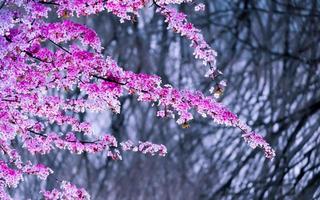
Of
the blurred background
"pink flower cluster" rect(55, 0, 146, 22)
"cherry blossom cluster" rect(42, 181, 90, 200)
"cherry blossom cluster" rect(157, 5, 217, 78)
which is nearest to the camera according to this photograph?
"pink flower cluster" rect(55, 0, 146, 22)

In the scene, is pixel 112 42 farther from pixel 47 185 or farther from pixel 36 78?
pixel 36 78

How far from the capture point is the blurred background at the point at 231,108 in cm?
871

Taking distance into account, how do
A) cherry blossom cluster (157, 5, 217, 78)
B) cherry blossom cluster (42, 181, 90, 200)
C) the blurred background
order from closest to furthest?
cherry blossom cluster (157, 5, 217, 78) → cherry blossom cluster (42, 181, 90, 200) → the blurred background

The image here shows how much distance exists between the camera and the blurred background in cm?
871

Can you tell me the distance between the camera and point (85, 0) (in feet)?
14.1

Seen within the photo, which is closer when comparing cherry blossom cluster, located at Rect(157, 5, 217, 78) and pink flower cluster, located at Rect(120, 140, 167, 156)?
cherry blossom cluster, located at Rect(157, 5, 217, 78)

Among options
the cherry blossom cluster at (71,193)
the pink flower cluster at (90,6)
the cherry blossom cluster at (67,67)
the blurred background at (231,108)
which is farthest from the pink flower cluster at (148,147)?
the blurred background at (231,108)

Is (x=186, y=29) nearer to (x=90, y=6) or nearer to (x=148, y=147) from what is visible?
(x=90, y=6)

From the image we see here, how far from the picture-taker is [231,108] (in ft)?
30.8

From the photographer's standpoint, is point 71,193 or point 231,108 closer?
point 71,193

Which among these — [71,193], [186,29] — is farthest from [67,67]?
[71,193]

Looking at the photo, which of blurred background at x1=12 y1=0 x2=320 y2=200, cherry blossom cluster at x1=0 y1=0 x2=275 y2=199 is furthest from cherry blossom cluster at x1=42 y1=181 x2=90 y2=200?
blurred background at x1=12 y1=0 x2=320 y2=200

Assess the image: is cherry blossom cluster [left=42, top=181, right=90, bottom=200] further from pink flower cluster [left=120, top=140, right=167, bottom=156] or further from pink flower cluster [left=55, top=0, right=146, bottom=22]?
pink flower cluster [left=55, top=0, right=146, bottom=22]

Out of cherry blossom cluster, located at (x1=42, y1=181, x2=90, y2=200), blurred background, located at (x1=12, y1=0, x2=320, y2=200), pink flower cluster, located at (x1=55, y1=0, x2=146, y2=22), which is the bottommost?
cherry blossom cluster, located at (x1=42, y1=181, x2=90, y2=200)
